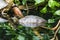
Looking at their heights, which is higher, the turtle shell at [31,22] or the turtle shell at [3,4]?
the turtle shell at [3,4]

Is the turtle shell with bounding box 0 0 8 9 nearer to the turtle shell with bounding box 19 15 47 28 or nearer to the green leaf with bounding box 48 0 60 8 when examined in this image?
the turtle shell with bounding box 19 15 47 28

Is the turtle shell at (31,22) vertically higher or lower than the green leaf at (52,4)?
lower

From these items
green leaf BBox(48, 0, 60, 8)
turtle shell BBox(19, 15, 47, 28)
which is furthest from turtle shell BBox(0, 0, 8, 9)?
green leaf BBox(48, 0, 60, 8)

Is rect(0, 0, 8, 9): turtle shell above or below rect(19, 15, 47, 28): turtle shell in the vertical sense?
above

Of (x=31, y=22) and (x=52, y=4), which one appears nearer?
(x=31, y=22)

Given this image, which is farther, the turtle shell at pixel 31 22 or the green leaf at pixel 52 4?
the green leaf at pixel 52 4

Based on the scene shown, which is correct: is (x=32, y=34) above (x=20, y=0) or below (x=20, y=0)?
below

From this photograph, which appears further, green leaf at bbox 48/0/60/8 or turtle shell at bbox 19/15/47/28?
green leaf at bbox 48/0/60/8

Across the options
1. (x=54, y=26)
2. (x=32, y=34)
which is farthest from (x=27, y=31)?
(x=54, y=26)

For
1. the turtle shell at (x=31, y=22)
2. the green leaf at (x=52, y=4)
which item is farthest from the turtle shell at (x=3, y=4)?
the green leaf at (x=52, y=4)

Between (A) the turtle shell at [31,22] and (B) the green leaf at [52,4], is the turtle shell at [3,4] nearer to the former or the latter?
(A) the turtle shell at [31,22]

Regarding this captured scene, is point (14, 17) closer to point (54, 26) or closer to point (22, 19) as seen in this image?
point (22, 19)
